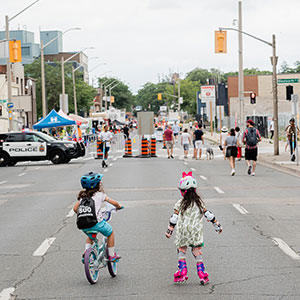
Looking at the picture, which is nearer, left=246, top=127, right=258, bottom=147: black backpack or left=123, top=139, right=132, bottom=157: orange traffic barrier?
left=246, top=127, right=258, bottom=147: black backpack

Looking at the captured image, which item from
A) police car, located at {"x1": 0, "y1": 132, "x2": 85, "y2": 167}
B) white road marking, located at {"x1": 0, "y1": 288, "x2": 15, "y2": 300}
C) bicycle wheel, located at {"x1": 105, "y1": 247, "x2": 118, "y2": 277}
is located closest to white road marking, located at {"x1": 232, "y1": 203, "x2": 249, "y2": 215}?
bicycle wheel, located at {"x1": 105, "y1": 247, "x2": 118, "y2": 277}

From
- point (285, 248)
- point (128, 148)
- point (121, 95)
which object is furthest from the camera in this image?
point (121, 95)

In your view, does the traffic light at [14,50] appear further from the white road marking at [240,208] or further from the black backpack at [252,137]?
the white road marking at [240,208]

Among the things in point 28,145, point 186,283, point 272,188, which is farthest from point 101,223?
point 28,145

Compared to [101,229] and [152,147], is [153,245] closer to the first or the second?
[101,229]

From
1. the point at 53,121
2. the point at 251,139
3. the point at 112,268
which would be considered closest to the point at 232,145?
the point at 251,139

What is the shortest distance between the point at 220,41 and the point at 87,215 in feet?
73.2

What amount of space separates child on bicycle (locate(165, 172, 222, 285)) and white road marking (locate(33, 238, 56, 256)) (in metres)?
2.93

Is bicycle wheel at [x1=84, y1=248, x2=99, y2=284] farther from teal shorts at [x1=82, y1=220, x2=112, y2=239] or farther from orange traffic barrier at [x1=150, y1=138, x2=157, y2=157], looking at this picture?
orange traffic barrier at [x1=150, y1=138, x2=157, y2=157]

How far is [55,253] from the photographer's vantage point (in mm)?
9859

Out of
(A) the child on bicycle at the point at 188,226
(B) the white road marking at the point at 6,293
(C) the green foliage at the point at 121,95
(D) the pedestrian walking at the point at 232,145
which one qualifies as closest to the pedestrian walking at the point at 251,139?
(D) the pedestrian walking at the point at 232,145

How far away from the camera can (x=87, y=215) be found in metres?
7.63

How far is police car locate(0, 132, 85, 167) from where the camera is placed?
111ft

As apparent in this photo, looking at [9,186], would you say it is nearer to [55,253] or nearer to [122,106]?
[55,253]
